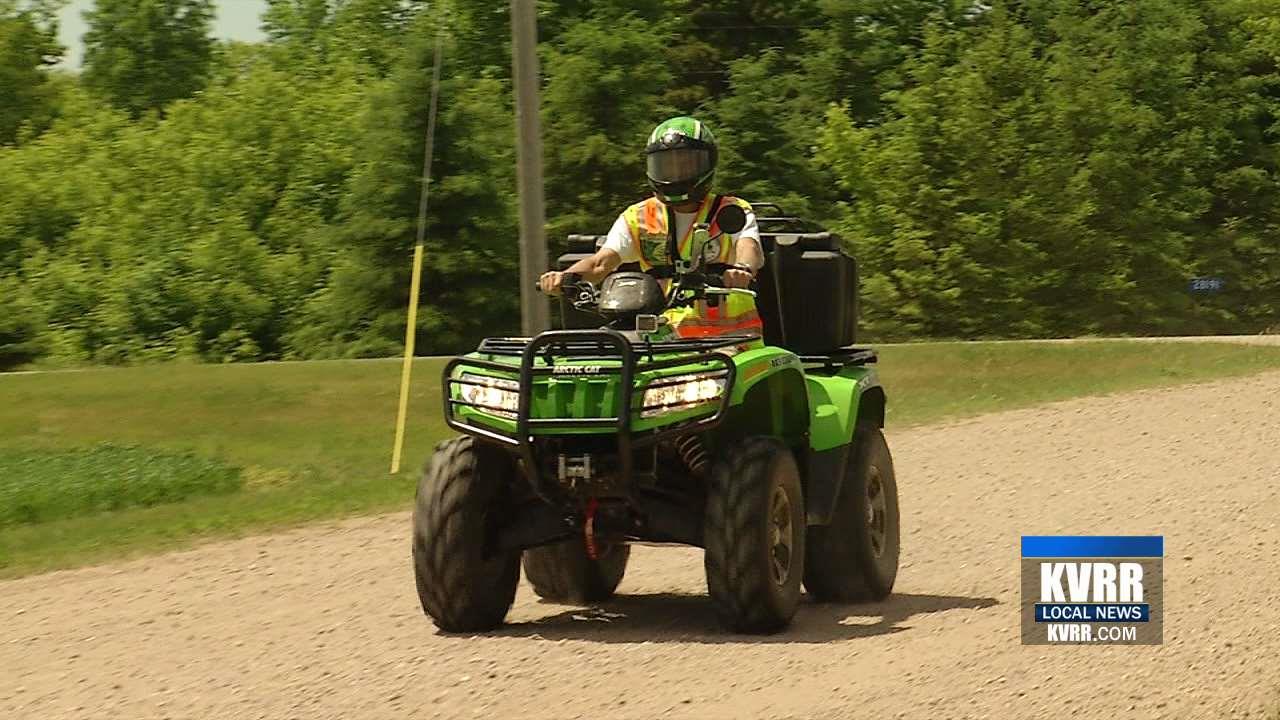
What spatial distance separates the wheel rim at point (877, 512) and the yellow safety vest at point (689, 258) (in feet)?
4.32

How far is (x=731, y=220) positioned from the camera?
10594 mm

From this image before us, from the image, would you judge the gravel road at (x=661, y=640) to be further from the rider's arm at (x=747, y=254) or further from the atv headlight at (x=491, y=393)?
the rider's arm at (x=747, y=254)

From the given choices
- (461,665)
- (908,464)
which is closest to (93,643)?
(461,665)

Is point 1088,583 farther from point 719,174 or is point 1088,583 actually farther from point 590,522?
point 719,174

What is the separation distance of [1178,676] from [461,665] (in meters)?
3.05

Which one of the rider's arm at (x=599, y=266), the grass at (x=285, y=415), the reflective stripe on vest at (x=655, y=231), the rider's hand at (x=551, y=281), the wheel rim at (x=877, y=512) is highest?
the reflective stripe on vest at (x=655, y=231)

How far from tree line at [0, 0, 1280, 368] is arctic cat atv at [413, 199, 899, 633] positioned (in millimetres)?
33113

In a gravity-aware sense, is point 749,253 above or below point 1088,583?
above

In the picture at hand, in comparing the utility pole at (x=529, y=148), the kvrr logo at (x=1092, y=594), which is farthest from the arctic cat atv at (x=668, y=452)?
the utility pole at (x=529, y=148)

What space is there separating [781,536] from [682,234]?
66.5 inches

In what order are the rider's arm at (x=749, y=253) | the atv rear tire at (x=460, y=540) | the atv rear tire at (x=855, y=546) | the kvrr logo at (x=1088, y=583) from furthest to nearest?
1. the atv rear tire at (x=855, y=546)
2. the rider's arm at (x=749, y=253)
3. the kvrr logo at (x=1088, y=583)
4. the atv rear tire at (x=460, y=540)

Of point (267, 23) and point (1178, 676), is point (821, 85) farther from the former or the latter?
point (1178, 676)

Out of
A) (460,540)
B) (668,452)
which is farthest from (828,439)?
(460,540)

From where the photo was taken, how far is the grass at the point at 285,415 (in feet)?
57.0
